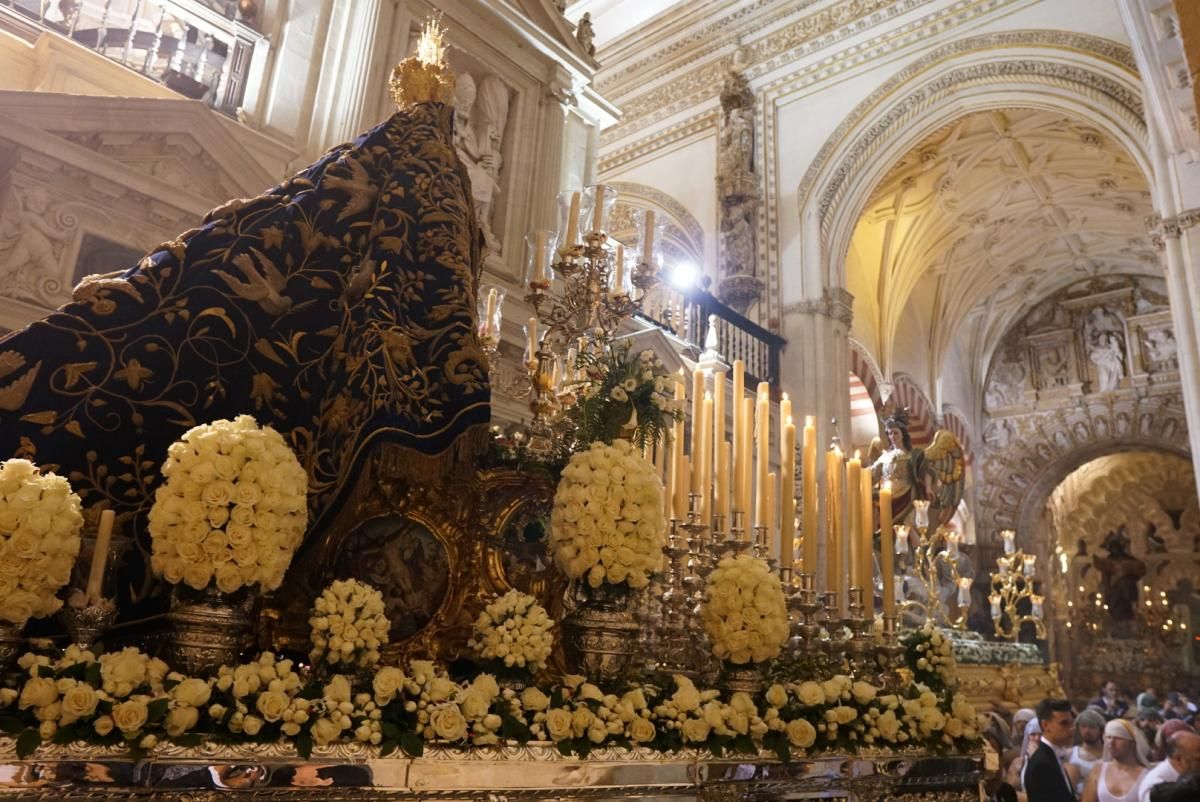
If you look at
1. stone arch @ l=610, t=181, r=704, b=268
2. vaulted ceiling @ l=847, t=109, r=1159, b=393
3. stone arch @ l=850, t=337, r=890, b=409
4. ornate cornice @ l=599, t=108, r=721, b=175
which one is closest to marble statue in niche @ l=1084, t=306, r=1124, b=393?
vaulted ceiling @ l=847, t=109, r=1159, b=393

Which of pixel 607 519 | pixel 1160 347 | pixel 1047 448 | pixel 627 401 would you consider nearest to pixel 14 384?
pixel 607 519

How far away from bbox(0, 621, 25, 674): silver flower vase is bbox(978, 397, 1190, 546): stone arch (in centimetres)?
1736

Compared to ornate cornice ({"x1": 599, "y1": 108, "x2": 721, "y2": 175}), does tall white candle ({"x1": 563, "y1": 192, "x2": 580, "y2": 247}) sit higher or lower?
lower

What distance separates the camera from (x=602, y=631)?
2.13 m

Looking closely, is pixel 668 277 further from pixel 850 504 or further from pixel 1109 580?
pixel 1109 580

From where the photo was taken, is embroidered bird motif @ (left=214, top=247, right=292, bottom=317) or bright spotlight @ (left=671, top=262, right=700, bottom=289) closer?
embroidered bird motif @ (left=214, top=247, right=292, bottom=317)

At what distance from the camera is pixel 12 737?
137cm

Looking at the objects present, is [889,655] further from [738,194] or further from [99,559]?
[738,194]

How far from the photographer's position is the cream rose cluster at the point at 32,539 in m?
1.46

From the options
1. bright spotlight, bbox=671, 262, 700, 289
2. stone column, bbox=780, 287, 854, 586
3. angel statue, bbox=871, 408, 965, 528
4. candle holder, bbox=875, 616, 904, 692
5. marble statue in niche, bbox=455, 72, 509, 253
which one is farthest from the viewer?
stone column, bbox=780, 287, 854, 586

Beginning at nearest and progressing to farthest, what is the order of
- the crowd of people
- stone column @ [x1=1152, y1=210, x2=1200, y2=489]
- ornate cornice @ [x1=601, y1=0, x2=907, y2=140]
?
the crowd of people → stone column @ [x1=1152, y1=210, x2=1200, y2=489] → ornate cornice @ [x1=601, y1=0, x2=907, y2=140]

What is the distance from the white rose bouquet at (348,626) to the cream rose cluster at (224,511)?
0.42ft

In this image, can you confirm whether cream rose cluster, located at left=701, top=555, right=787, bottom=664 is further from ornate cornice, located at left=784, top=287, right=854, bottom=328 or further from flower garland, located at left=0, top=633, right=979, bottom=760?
ornate cornice, located at left=784, top=287, right=854, bottom=328

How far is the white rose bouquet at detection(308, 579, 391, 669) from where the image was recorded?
1742 mm
